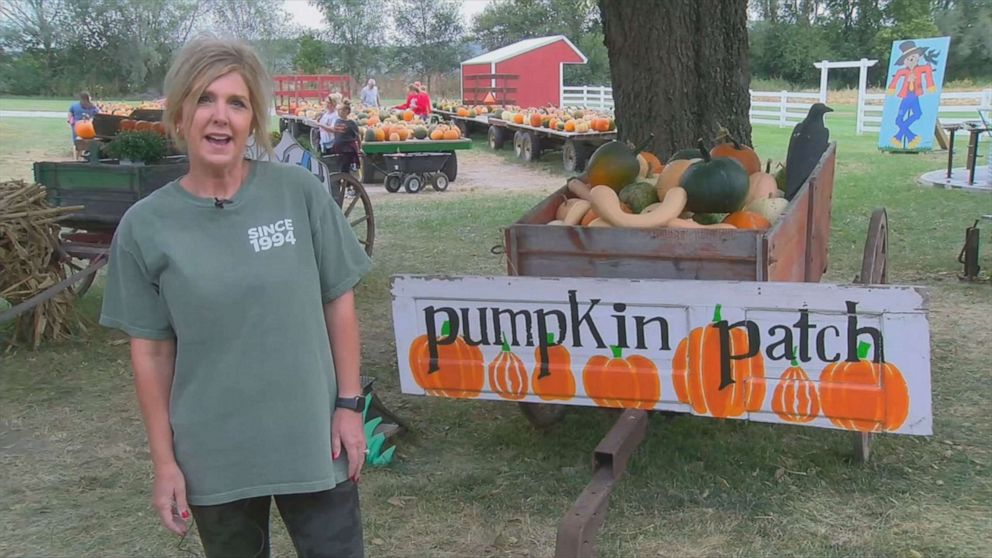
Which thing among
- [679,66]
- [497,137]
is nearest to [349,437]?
[679,66]

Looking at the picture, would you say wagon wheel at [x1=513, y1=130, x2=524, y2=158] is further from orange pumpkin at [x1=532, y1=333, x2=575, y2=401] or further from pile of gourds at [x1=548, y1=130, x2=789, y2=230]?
orange pumpkin at [x1=532, y1=333, x2=575, y2=401]

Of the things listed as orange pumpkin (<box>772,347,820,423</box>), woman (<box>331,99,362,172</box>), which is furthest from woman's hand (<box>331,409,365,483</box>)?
woman (<box>331,99,362,172</box>)

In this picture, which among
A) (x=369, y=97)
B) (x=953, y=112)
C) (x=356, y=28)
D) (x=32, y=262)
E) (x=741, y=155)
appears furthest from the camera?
(x=356, y=28)

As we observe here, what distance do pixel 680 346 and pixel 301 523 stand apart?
1.50 meters

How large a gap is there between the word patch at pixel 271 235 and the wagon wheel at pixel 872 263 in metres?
2.61

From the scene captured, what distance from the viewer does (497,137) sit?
68.5ft

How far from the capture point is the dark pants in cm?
199

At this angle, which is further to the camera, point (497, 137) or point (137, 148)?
point (497, 137)

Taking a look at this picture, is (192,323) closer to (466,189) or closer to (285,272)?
(285,272)

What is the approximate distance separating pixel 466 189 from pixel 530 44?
66.2 feet

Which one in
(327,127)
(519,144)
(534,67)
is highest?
(534,67)

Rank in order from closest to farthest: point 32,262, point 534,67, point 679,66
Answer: point 679,66 → point 32,262 → point 534,67

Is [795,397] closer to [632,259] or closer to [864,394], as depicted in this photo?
[864,394]

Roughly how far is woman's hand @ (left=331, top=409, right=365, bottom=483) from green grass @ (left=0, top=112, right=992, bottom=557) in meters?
1.24
